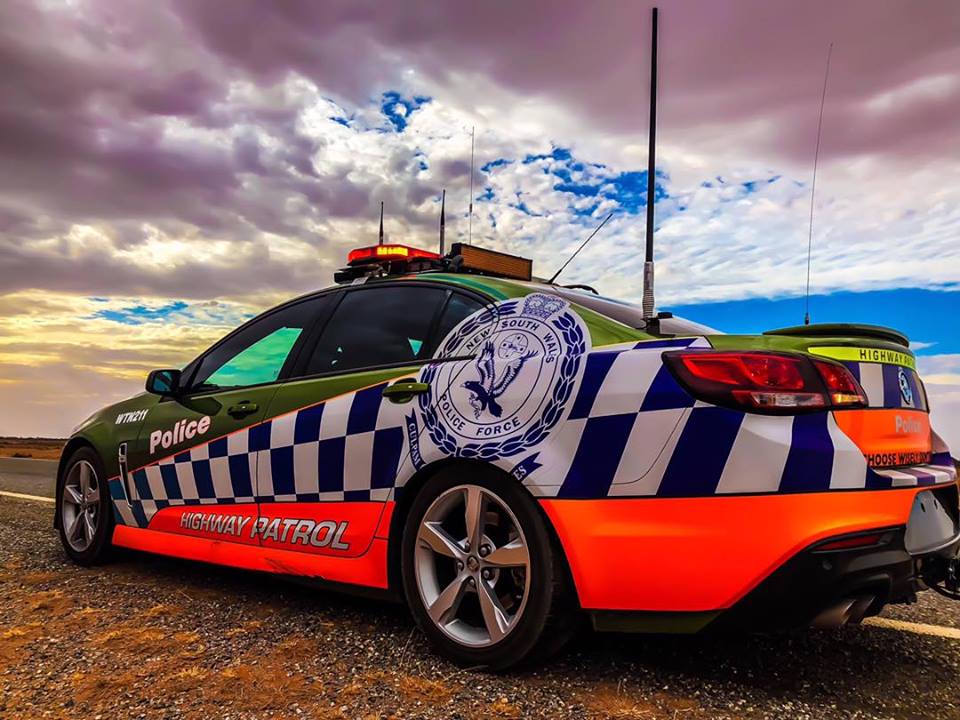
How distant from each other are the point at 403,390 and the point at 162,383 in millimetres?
1889

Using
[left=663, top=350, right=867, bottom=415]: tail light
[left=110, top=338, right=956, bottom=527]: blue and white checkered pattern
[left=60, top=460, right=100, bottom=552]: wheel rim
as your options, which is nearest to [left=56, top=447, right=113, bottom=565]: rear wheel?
[left=60, top=460, right=100, bottom=552]: wheel rim

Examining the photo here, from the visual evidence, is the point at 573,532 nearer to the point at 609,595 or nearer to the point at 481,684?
the point at 609,595

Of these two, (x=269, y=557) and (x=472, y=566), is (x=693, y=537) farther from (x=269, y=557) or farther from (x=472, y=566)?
(x=269, y=557)

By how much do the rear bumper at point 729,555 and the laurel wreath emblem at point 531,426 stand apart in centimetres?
23

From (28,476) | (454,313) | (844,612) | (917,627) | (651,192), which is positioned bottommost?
(28,476)

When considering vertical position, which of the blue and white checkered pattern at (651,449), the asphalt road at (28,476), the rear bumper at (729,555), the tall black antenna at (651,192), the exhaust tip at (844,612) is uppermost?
the tall black antenna at (651,192)

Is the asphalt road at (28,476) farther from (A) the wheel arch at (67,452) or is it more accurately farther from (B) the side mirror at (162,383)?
(B) the side mirror at (162,383)

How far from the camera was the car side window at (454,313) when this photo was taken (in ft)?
9.75

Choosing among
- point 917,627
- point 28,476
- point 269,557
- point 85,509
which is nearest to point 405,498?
point 269,557

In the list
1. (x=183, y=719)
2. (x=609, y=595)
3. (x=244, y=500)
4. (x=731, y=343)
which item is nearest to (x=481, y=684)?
(x=609, y=595)

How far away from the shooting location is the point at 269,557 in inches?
134

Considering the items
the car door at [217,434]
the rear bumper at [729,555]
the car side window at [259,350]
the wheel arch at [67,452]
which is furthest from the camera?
the wheel arch at [67,452]

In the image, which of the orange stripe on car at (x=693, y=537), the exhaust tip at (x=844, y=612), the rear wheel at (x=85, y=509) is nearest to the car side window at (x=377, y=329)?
the orange stripe on car at (x=693, y=537)

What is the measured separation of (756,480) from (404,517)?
4.30 ft
